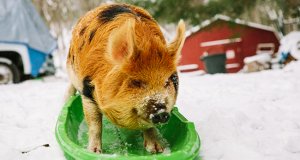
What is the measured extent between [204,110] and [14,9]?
6153mm

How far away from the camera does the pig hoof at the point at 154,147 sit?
10.4 ft

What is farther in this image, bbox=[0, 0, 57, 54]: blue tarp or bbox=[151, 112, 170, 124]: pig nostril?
bbox=[0, 0, 57, 54]: blue tarp

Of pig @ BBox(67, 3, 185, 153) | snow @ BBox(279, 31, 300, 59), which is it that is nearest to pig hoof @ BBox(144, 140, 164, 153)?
pig @ BBox(67, 3, 185, 153)

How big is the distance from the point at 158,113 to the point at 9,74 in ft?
23.7

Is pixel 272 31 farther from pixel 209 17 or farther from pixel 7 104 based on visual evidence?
pixel 7 104

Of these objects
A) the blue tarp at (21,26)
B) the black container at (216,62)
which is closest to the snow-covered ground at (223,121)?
the blue tarp at (21,26)

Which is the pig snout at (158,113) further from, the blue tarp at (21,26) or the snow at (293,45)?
the snow at (293,45)

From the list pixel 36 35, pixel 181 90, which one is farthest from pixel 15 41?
pixel 181 90

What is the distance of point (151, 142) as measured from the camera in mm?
3193

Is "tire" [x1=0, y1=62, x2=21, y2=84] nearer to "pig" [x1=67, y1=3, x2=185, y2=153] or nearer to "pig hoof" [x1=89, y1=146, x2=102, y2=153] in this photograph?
"pig" [x1=67, y1=3, x2=185, y2=153]

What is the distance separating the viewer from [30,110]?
195 inches

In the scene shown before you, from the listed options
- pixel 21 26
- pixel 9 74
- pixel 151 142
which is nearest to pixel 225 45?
pixel 21 26

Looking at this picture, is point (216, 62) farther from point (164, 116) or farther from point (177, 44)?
point (164, 116)

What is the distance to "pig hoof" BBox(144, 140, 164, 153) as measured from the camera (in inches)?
124
